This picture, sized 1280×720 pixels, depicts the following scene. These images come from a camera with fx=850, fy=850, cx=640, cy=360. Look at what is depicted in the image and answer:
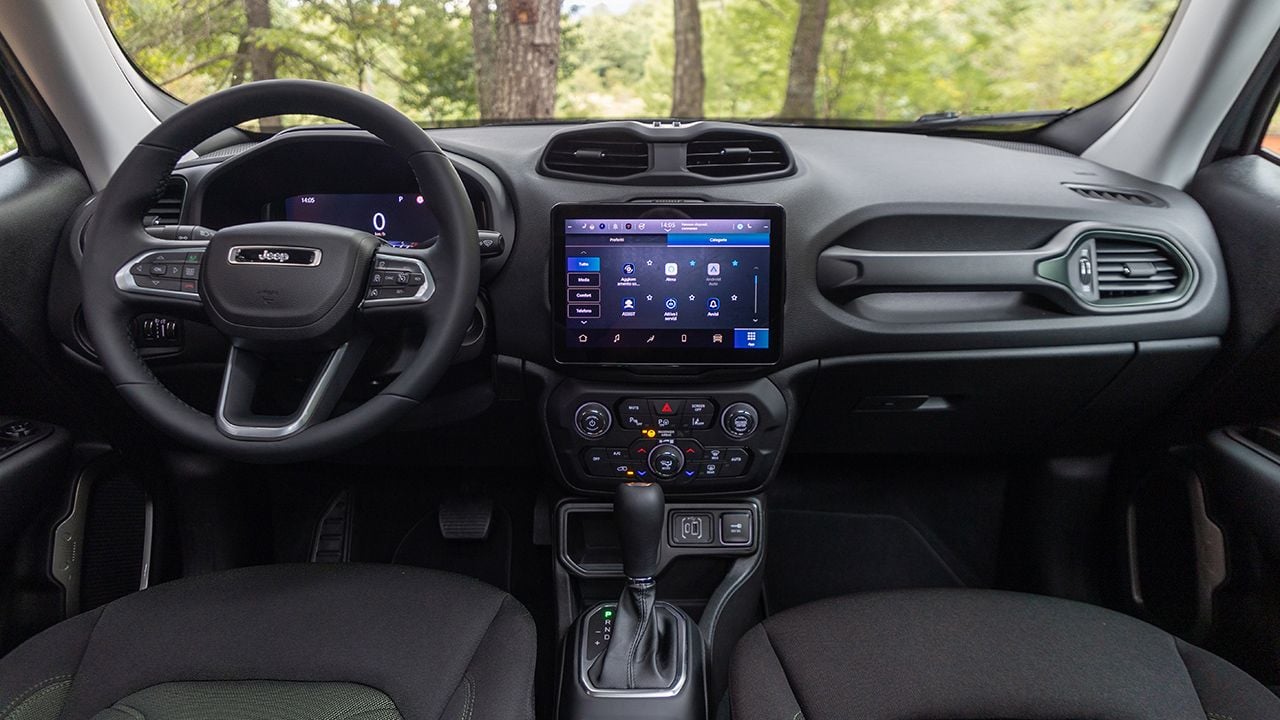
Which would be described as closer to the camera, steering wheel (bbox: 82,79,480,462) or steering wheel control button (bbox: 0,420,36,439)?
steering wheel (bbox: 82,79,480,462)

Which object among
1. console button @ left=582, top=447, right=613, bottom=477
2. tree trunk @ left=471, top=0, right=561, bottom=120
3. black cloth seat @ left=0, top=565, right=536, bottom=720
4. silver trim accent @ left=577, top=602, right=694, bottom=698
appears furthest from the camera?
tree trunk @ left=471, top=0, right=561, bottom=120

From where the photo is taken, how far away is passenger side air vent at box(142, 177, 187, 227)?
161 centimetres

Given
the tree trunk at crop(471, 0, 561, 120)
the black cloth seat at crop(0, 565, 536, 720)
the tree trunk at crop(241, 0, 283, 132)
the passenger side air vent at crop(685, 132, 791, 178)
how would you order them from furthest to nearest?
the tree trunk at crop(471, 0, 561, 120) < the tree trunk at crop(241, 0, 283, 132) < the passenger side air vent at crop(685, 132, 791, 178) < the black cloth seat at crop(0, 565, 536, 720)

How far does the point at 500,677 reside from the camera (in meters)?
1.23

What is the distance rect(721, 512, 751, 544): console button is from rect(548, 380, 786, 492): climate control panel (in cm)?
8

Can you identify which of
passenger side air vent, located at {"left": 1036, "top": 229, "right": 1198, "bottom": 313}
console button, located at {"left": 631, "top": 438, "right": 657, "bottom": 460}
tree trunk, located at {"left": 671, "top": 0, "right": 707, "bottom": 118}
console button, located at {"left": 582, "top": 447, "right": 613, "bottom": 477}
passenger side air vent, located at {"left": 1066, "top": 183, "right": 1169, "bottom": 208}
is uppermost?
tree trunk, located at {"left": 671, "top": 0, "right": 707, "bottom": 118}

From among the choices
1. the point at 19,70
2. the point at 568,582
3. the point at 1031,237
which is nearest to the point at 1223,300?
the point at 1031,237

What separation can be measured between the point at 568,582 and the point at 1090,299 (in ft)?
3.83

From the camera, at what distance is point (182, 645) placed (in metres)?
1.24

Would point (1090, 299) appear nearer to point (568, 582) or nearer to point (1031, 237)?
point (1031, 237)

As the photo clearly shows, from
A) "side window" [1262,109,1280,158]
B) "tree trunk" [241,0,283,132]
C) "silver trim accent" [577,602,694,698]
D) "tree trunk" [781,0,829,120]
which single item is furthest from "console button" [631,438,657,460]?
"side window" [1262,109,1280,158]

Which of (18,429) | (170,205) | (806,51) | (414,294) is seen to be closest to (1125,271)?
(414,294)

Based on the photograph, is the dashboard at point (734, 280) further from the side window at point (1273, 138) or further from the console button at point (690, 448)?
the side window at point (1273, 138)

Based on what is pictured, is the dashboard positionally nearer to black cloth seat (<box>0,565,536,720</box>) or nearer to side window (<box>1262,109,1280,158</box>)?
side window (<box>1262,109,1280,158</box>)
